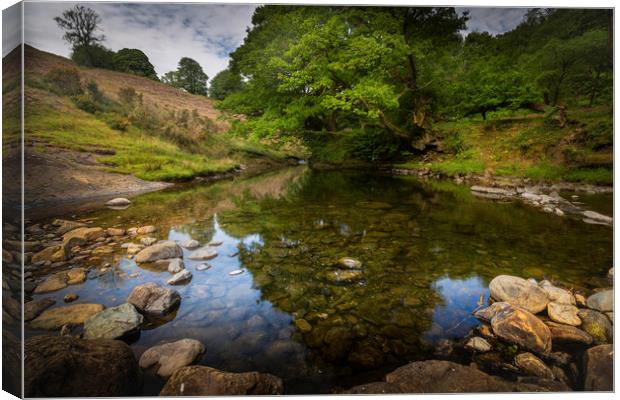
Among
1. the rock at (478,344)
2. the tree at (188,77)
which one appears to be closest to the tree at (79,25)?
the tree at (188,77)

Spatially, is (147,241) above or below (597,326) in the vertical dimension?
below

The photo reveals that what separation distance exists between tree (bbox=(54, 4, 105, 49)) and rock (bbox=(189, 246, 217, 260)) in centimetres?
244

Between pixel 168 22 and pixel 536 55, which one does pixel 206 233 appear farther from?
pixel 536 55

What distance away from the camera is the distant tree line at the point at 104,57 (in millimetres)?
2482

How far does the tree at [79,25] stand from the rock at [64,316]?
2.36 metres

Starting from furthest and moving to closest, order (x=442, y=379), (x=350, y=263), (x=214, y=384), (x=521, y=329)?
(x=350, y=263)
(x=521, y=329)
(x=442, y=379)
(x=214, y=384)

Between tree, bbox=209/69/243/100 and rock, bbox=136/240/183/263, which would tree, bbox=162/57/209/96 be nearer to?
tree, bbox=209/69/243/100

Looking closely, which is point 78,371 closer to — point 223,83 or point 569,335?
point 569,335

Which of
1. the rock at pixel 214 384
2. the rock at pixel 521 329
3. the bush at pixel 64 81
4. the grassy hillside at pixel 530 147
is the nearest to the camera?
the rock at pixel 214 384

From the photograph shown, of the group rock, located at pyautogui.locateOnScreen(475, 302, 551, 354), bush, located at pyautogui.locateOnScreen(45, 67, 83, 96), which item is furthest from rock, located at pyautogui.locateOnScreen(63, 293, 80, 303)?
rock, located at pyautogui.locateOnScreen(475, 302, 551, 354)

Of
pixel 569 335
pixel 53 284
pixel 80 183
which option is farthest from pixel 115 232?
pixel 569 335

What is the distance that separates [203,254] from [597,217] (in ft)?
18.5

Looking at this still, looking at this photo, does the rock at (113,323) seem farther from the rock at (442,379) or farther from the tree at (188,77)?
the tree at (188,77)

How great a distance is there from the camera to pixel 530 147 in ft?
19.7
